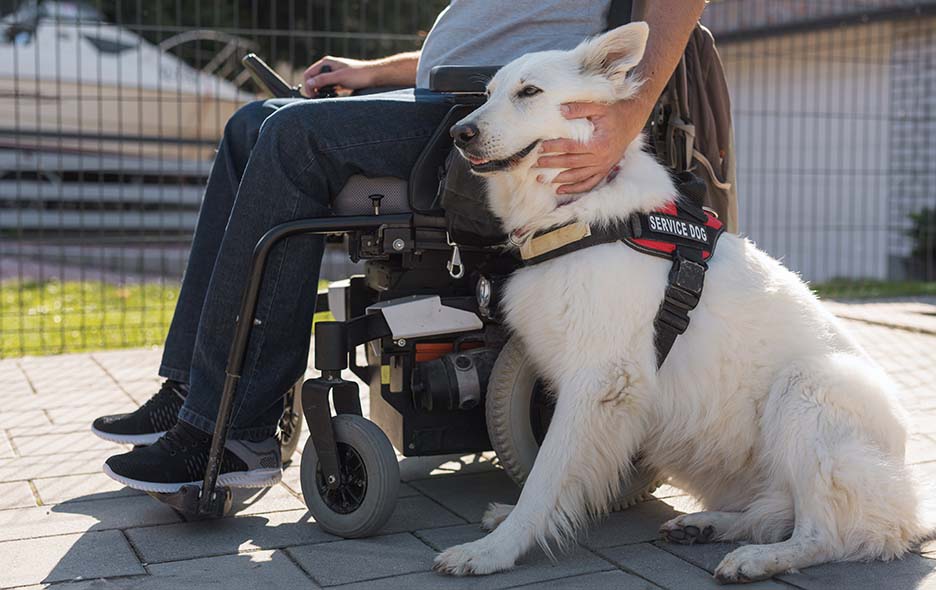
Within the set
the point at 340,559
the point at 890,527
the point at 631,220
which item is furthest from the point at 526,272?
the point at 890,527

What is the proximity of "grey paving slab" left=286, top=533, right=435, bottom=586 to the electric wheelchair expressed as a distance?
6 cm

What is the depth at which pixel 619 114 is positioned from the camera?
2.56m

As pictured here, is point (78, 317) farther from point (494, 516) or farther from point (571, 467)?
point (571, 467)

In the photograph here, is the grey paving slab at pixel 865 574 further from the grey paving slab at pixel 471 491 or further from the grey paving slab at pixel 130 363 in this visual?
the grey paving slab at pixel 130 363

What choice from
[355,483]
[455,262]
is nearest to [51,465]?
[355,483]

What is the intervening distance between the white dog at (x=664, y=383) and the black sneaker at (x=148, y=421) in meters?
1.15

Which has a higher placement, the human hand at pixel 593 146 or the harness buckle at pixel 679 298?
the human hand at pixel 593 146

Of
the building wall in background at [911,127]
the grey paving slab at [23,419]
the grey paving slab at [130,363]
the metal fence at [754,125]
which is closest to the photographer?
the grey paving slab at [23,419]

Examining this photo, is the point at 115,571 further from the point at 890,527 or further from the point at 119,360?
the point at 119,360

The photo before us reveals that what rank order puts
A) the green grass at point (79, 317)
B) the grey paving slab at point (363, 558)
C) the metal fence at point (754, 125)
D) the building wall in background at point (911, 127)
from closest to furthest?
the grey paving slab at point (363, 558), the green grass at point (79, 317), the metal fence at point (754, 125), the building wall in background at point (911, 127)

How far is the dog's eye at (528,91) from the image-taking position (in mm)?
2502

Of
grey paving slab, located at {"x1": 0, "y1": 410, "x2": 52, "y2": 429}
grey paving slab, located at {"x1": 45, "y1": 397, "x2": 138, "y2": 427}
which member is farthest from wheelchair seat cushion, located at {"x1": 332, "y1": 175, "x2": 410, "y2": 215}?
grey paving slab, located at {"x1": 0, "y1": 410, "x2": 52, "y2": 429}

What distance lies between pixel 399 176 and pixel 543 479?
919 mm

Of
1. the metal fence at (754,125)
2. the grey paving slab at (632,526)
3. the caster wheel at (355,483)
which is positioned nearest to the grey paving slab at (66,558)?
the caster wheel at (355,483)
